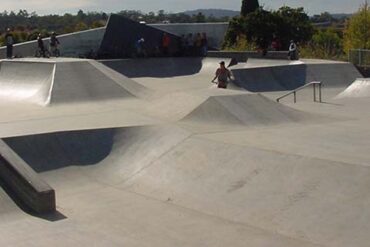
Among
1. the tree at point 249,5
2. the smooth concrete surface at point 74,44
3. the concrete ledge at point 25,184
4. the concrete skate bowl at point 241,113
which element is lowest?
the concrete ledge at point 25,184

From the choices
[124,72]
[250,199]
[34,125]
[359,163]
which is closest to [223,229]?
[250,199]

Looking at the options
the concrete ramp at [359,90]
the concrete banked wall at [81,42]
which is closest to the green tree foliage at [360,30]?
the concrete banked wall at [81,42]

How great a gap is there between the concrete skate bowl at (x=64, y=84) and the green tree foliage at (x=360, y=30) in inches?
1193

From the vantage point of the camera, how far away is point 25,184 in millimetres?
8555

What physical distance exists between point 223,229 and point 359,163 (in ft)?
7.59

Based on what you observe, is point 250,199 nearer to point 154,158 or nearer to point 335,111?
point 154,158

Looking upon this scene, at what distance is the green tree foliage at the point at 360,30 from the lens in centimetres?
4412

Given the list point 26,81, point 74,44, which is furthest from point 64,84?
point 74,44

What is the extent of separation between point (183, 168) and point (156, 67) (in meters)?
17.4

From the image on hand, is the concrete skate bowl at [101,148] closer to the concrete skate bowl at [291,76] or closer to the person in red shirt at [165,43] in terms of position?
the concrete skate bowl at [291,76]

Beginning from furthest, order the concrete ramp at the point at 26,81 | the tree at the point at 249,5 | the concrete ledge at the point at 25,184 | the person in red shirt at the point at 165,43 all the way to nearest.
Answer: the tree at the point at 249,5
the person in red shirt at the point at 165,43
the concrete ramp at the point at 26,81
the concrete ledge at the point at 25,184

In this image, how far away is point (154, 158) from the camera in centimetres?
1059

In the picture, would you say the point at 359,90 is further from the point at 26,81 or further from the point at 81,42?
the point at 81,42

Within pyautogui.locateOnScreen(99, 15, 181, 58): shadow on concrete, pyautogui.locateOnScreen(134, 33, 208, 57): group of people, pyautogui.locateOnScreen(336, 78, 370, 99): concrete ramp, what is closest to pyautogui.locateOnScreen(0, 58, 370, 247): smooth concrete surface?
pyautogui.locateOnScreen(336, 78, 370, 99): concrete ramp
